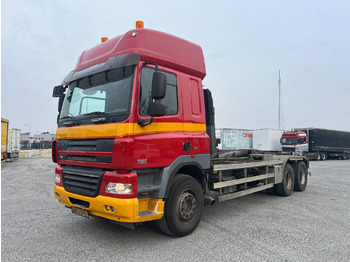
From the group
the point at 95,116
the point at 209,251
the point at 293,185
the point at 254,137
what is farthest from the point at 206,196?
the point at 254,137

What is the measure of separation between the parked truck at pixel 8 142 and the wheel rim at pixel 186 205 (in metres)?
18.7

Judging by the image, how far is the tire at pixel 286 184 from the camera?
7438mm

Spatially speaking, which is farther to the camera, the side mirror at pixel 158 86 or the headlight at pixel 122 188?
the side mirror at pixel 158 86

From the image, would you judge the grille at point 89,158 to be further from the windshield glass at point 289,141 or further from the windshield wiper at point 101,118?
the windshield glass at point 289,141

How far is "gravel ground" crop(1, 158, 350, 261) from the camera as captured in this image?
3562 mm

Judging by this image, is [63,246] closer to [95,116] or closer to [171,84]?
[95,116]

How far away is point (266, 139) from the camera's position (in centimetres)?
2677

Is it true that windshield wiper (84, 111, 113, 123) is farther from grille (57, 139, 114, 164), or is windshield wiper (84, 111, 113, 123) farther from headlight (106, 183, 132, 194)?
headlight (106, 183, 132, 194)

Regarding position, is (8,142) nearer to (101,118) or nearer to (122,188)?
(101,118)

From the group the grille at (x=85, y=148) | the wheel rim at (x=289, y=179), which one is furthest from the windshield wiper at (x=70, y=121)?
the wheel rim at (x=289, y=179)

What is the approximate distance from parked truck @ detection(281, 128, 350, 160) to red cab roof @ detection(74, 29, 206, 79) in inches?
865

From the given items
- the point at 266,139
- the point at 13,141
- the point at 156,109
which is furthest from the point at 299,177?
the point at 13,141

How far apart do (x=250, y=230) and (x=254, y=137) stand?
24.5m

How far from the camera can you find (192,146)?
14.7 feet
